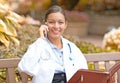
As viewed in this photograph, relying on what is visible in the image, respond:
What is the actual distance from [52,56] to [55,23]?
312 millimetres

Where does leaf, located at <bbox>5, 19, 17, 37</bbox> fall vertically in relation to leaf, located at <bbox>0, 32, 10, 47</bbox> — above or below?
above

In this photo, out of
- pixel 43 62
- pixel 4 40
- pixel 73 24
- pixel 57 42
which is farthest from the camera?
pixel 73 24

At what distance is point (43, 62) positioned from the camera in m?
3.86

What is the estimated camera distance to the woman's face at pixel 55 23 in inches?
155

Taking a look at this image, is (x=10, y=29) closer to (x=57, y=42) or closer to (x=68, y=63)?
(x=57, y=42)

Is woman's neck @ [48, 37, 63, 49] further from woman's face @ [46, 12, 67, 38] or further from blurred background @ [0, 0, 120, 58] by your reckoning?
blurred background @ [0, 0, 120, 58]

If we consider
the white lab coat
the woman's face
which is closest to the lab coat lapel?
the white lab coat

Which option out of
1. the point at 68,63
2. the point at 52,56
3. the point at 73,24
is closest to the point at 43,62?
the point at 52,56

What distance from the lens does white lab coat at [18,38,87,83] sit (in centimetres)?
373

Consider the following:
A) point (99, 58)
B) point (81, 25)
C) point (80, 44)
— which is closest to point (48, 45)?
point (99, 58)

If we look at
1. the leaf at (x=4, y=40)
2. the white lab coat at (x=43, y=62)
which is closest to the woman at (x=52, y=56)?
the white lab coat at (x=43, y=62)

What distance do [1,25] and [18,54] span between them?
42cm

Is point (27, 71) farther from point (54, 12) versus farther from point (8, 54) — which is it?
point (8, 54)

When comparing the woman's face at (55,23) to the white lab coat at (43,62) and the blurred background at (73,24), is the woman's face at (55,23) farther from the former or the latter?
the blurred background at (73,24)
